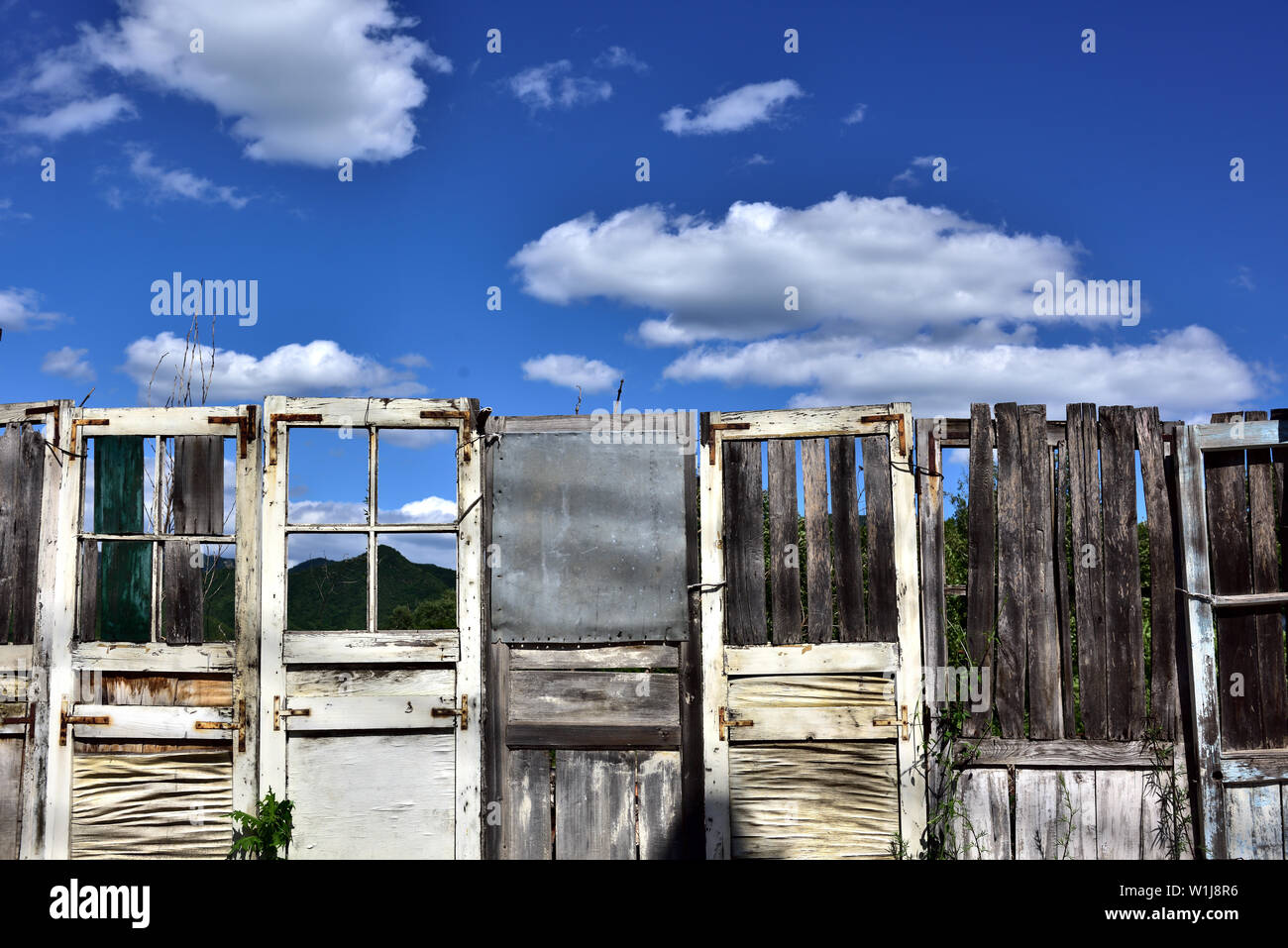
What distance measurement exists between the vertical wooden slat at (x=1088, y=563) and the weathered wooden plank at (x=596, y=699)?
2.39 m

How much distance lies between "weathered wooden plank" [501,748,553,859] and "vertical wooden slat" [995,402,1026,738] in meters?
2.66

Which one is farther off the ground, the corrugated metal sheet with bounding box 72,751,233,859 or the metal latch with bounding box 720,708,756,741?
the metal latch with bounding box 720,708,756,741

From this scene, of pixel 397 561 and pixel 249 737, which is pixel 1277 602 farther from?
pixel 397 561

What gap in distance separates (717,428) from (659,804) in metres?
2.20

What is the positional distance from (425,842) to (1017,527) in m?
3.89

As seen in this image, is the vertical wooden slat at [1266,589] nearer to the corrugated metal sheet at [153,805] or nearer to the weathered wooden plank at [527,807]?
the weathered wooden plank at [527,807]

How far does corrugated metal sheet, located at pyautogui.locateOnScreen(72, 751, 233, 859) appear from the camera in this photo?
5551 mm

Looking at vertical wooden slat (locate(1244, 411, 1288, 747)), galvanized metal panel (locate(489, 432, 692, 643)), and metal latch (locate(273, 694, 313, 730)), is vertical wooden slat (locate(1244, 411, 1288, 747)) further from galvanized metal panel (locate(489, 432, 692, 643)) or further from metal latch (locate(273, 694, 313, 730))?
metal latch (locate(273, 694, 313, 730))

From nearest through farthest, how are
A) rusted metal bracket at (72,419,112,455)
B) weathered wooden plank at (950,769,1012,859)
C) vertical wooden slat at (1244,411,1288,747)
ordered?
weathered wooden plank at (950,769,1012,859) → vertical wooden slat at (1244,411,1288,747) → rusted metal bracket at (72,419,112,455)

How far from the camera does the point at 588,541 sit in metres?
5.45

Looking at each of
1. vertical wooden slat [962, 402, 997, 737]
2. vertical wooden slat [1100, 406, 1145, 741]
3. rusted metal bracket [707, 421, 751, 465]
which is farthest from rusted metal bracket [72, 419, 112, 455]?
vertical wooden slat [1100, 406, 1145, 741]

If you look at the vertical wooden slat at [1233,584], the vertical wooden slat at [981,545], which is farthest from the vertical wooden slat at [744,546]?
the vertical wooden slat at [1233,584]

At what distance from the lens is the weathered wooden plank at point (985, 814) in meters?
5.28

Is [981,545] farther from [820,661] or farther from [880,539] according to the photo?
[820,661]
